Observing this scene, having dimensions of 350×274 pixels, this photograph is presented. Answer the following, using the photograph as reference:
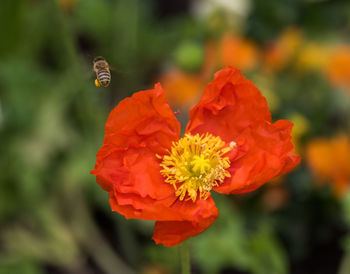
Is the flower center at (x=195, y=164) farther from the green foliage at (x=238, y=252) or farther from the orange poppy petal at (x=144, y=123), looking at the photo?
the green foliage at (x=238, y=252)

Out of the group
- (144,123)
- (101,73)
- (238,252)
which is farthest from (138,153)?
(238,252)

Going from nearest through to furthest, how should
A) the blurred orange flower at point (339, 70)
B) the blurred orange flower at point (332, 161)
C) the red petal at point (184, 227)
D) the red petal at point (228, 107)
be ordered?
1. the red petal at point (184, 227)
2. the red petal at point (228, 107)
3. the blurred orange flower at point (332, 161)
4. the blurred orange flower at point (339, 70)

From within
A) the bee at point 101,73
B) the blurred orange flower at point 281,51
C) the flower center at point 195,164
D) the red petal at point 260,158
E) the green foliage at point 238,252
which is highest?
the bee at point 101,73

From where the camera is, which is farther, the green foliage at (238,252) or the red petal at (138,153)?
the green foliage at (238,252)

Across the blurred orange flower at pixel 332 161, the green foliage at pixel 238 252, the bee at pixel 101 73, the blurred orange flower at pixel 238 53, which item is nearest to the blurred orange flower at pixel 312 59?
the blurred orange flower at pixel 238 53

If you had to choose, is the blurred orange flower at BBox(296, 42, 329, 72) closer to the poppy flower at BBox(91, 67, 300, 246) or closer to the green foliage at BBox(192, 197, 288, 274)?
the green foliage at BBox(192, 197, 288, 274)

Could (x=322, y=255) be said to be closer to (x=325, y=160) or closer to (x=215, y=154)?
(x=325, y=160)

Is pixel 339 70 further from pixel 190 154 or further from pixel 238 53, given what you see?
pixel 190 154

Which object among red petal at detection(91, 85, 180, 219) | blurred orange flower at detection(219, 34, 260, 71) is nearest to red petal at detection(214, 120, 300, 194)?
red petal at detection(91, 85, 180, 219)
